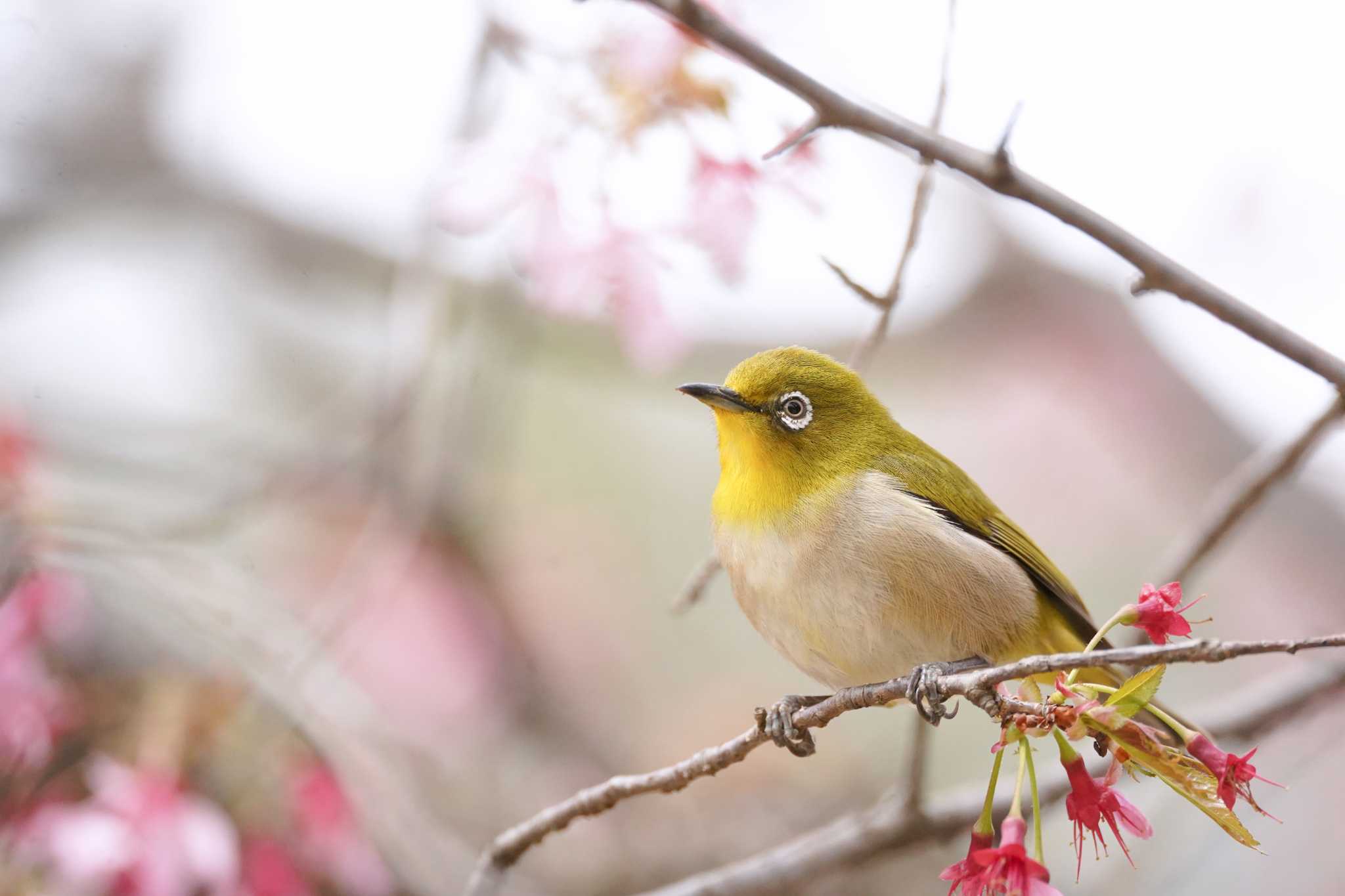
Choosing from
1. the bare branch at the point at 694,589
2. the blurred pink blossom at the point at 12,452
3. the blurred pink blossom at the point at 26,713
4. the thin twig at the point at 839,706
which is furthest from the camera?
the blurred pink blossom at the point at 12,452

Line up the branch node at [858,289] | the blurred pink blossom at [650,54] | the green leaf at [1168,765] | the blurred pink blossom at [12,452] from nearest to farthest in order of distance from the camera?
the green leaf at [1168,765]
the branch node at [858,289]
the blurred pink blossom at [650,54]
the blurred pink blossom at [12,452]

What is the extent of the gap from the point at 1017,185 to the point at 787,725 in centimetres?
84

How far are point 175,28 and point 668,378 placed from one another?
5.69ft

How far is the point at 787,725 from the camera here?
163 centimetres

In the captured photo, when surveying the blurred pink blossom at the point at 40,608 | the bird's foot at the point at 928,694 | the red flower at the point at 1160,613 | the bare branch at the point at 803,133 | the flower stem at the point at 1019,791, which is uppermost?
the bare branch at the point at 803,133

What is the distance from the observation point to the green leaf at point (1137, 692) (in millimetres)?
1098

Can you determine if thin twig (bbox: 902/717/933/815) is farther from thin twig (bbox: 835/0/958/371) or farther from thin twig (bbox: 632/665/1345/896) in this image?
thin twig (bbox: 835/0/958/371)

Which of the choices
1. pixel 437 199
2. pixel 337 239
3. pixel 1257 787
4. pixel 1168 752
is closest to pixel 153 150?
pixel 337 239

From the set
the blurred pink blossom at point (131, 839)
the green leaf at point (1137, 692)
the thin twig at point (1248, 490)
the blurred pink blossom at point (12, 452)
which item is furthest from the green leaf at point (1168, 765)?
the blurred pink blossom at point (12, 452)

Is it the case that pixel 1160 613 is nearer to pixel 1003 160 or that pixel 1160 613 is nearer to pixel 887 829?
pixel 1003 160

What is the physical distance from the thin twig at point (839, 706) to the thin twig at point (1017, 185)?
1.35ft

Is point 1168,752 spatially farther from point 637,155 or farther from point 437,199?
point 437,199

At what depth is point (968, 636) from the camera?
1758 millimetres

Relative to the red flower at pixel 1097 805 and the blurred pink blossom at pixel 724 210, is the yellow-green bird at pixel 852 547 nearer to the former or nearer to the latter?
the blurred pink blossom at pixel 724 210
